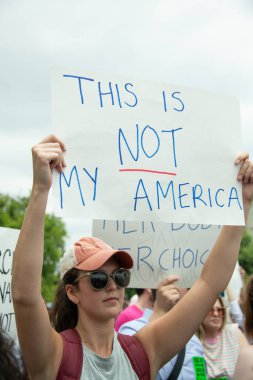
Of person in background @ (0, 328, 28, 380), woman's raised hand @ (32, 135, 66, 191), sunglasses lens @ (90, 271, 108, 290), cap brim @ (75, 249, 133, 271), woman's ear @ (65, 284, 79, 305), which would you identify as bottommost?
person in background @ (0, 328, 28, 380)

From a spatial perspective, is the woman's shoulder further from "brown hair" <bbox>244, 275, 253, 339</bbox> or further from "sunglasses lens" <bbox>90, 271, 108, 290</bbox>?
"sunglasses lens" <bbox>90, 271, 108, 290</bbox>

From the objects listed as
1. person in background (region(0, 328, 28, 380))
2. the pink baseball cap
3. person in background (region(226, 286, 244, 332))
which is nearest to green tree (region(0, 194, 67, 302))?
person in background (region(226, 286, 244, 332))

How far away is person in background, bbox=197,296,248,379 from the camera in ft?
15.3

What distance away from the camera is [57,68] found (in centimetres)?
251

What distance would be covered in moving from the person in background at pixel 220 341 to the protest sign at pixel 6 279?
169 cm

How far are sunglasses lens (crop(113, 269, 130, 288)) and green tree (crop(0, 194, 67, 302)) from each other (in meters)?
50.7

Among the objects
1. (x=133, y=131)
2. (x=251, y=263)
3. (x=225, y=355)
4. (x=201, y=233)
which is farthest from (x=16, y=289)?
(x=251, y=263)

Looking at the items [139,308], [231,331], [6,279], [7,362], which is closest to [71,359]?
[7,362]

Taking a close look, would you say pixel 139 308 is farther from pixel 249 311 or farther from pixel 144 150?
pixel 144 150

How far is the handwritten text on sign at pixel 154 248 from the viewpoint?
3441 mm

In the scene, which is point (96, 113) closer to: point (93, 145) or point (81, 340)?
point (93, 145)

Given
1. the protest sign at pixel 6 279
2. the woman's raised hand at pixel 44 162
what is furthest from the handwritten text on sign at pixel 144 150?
the protest sign at pixel 6 279

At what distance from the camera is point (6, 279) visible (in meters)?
3.87

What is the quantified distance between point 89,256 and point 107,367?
1.55 feet
